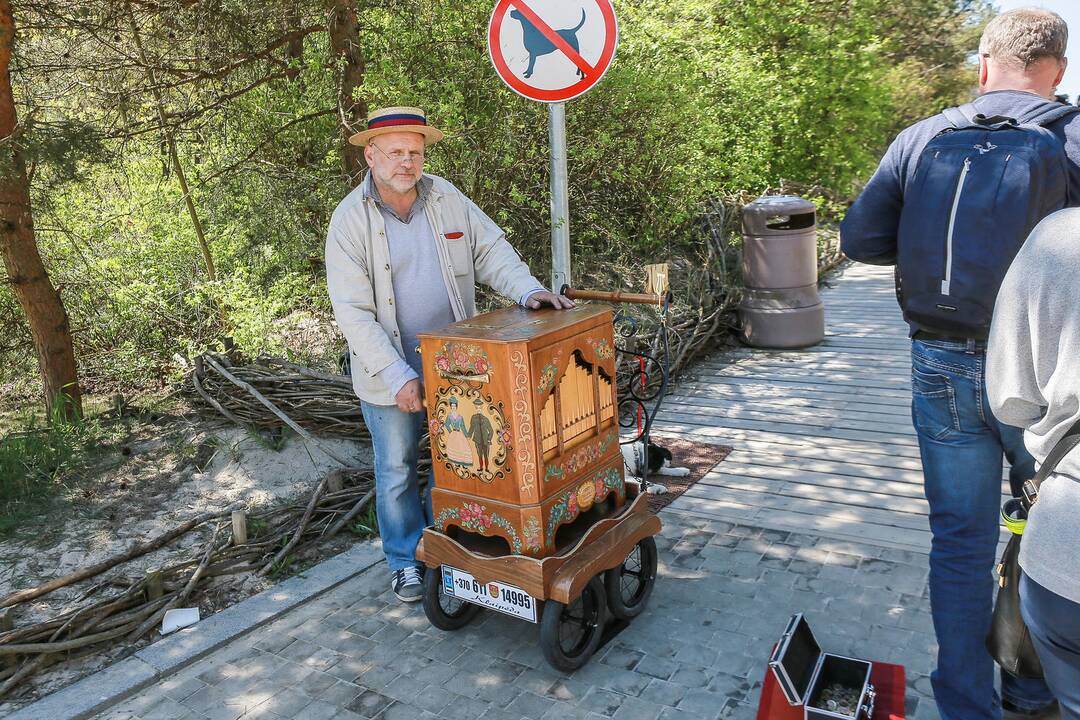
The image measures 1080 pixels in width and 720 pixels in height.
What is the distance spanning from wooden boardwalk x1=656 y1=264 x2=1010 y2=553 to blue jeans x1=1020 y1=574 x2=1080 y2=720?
7.64 ft

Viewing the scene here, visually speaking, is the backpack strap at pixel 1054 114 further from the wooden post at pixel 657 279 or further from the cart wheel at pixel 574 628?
the cart wheel at pixel 574 628

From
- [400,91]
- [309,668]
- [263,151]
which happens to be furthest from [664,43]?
[309,668]

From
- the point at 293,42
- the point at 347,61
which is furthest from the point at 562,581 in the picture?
the point at 293,42

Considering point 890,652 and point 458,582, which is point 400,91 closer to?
point 458,582

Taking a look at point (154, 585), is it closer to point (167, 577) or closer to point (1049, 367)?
point (167, 577)

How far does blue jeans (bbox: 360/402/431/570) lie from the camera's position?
371 cm

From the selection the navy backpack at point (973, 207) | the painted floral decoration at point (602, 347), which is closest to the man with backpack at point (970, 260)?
the navy backpack at point (973, 207)

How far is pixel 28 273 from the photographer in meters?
5.58

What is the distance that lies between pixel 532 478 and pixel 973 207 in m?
1.65

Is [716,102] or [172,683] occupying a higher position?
[716,102]

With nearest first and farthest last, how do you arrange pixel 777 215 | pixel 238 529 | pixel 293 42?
pixel 238 529 → pixel 293 42 → pixel 777 215

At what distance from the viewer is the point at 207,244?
22.3 feet

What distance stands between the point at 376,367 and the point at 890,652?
7.43ft

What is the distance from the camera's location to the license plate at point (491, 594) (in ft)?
10.1
